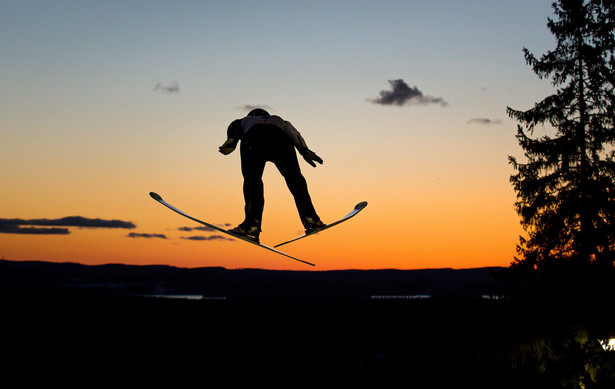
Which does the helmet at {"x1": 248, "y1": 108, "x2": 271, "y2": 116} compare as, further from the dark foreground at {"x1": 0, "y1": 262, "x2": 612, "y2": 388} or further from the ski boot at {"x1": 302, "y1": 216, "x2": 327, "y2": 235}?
the dark foreground at {"x1": 0, "y1": 262, "x2": 612, "y2": 388}

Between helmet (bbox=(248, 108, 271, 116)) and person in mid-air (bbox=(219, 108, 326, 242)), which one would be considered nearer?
person in mid-air (bbox=(219, 108, 326, 242))

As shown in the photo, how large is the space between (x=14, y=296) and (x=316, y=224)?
2954cm

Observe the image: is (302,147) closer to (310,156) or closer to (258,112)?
(310,156)

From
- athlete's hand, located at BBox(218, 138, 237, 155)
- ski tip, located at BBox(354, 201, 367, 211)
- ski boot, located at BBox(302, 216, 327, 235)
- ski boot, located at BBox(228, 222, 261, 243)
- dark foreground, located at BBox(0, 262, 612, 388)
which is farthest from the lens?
dark foreground, located at BBox(0, 262, 612, 388)

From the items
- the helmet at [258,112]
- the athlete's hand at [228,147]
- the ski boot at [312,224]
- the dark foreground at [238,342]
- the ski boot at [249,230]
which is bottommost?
the dark foreground at [238,342]

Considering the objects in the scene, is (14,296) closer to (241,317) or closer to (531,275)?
(241,317)

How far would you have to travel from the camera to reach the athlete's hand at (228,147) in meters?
5.81

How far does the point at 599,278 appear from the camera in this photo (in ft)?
49.6

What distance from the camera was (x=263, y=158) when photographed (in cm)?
609

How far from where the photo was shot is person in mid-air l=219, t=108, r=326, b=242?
5.89 m

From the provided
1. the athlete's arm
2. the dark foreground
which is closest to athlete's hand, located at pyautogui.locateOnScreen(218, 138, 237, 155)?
the athlete's arm

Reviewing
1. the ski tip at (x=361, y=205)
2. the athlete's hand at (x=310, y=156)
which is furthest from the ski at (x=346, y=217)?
the athlete's hand at (x=310, y=156)

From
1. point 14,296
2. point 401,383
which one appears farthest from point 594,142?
point 14,296

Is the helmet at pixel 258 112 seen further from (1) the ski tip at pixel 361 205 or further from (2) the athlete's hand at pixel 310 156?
(1) the ski tip at pixel 361 205
